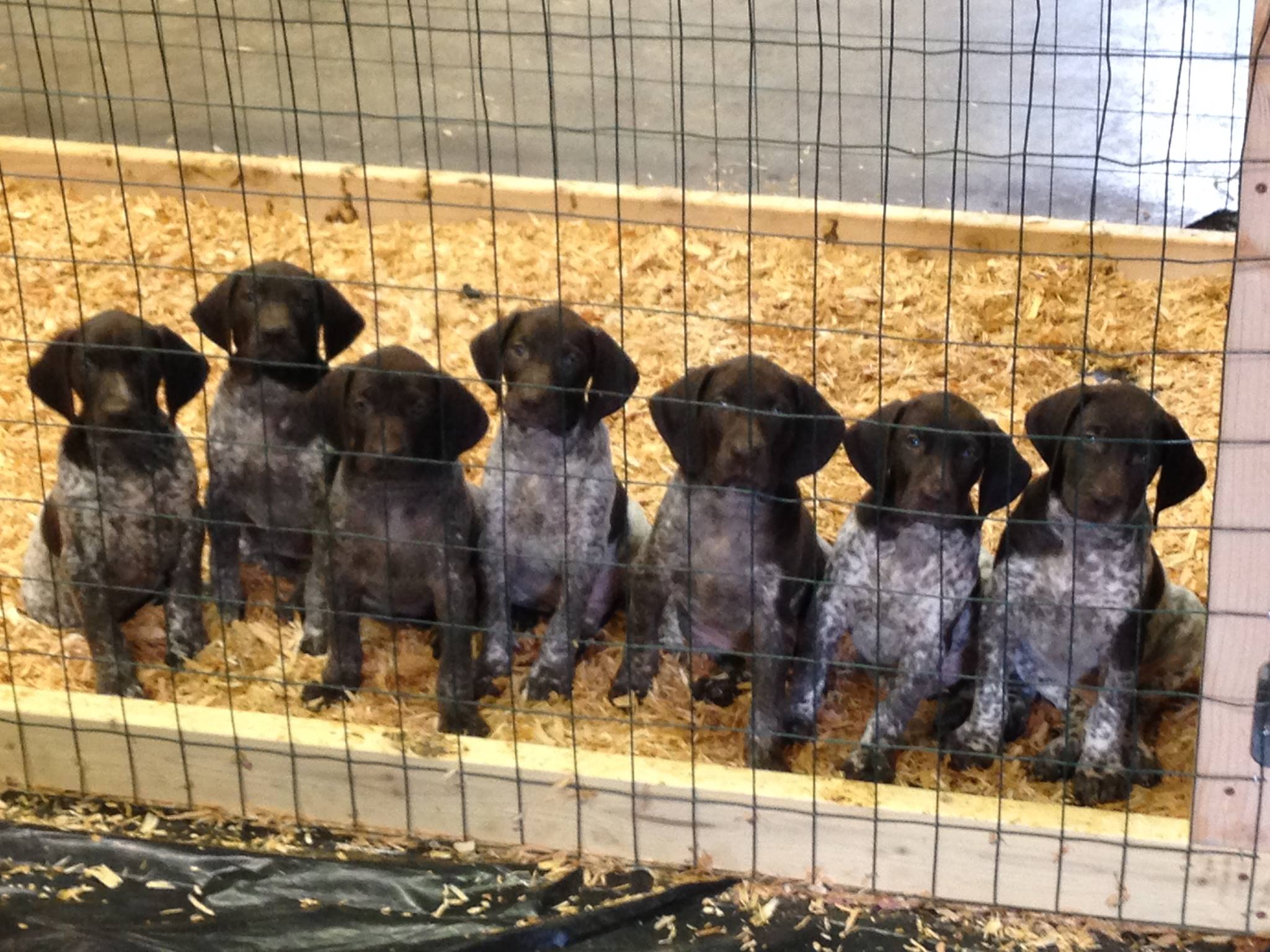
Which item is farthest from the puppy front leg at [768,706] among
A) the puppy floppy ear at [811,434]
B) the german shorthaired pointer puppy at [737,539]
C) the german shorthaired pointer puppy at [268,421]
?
the german shorthaired pointer puppy at [268,421]

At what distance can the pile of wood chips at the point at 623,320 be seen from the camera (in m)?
5.18

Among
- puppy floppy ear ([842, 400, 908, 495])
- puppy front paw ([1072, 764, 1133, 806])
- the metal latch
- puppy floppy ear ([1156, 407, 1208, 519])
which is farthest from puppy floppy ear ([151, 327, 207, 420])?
the metal latch

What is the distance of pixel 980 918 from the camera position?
4199 mm

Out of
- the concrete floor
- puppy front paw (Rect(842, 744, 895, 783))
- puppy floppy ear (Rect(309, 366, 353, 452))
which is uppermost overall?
the concrete floor

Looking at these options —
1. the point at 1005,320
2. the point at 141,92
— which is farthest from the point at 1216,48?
the point at 141,92

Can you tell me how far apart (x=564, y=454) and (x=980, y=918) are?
5.59 ft

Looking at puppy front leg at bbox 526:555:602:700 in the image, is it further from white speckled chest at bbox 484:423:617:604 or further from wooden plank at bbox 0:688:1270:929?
wooden plank at bbox 0:688:1270:929

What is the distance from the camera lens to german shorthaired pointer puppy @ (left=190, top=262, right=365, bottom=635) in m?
4.82

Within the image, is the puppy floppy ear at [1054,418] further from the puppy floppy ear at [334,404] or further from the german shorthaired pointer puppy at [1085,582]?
the puppy floppy ear at [334,404]

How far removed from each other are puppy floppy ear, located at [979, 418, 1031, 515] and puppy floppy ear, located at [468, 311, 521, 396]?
136cm

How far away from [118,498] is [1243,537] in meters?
3.21

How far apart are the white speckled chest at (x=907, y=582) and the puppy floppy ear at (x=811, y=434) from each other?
0.32 m

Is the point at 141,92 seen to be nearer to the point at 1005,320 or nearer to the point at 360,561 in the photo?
the point at 1005,320

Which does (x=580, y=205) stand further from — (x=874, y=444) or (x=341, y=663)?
(x=874, y=444)
